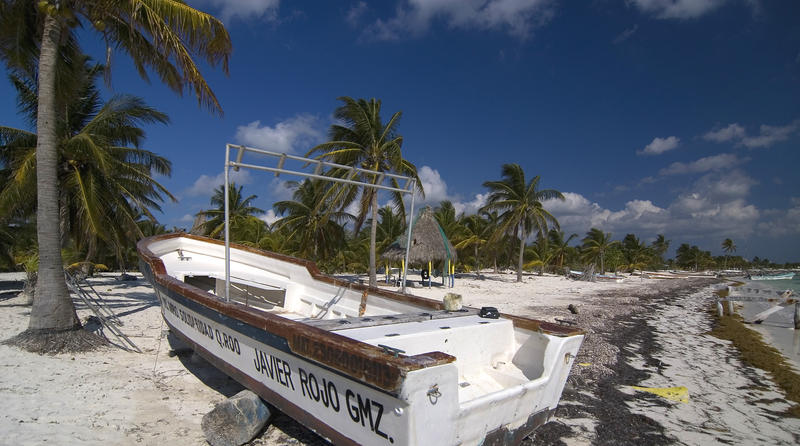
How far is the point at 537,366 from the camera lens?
3.39 m

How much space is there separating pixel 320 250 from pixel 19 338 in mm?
18091

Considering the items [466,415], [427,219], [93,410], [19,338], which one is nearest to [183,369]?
[93,410]

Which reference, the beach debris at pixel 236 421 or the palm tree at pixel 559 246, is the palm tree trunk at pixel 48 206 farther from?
the palm tree at pixel 559 246

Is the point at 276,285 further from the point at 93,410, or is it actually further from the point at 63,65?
the point at 63,65

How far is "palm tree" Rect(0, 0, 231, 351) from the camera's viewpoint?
548 centimetres

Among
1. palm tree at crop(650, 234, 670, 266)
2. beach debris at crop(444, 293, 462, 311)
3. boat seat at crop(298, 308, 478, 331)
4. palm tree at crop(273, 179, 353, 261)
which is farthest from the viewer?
palm tree at crop(650, 234, 670, 266)

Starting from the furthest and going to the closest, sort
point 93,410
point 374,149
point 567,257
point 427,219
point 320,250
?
point 567,257 → point 320,250 → point 427,219 → point 374,149 → point 93,410

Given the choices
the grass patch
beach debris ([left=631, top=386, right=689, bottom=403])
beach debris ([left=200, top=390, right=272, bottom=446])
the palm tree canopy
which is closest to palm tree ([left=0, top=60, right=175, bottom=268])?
beach debris ([left=200, top=390, right=272, bottom=446])

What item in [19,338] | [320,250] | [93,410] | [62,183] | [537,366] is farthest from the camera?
[320,250]

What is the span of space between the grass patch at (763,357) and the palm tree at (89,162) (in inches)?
467

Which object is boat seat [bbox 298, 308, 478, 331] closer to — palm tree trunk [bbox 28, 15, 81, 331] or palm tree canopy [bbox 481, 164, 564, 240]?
palm tree trunk [bbox 28, 15, 81, 331]

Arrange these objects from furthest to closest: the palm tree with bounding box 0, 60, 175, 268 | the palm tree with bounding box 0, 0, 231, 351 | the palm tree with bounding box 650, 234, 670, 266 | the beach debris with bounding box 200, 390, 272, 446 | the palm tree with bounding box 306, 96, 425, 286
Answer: the palm tree with bounding box 650, 234, 670, 266, the palm tree with bounding box 306, 96, 425, 286, the palm tree with bounding box 0, 60, 175, 268, the palm tree with bounding box 0, 0, 231, 351, the beach debris with bounding box 200, 390, 272, 446

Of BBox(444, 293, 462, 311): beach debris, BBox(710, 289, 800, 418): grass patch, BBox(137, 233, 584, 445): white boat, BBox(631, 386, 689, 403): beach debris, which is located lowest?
BBox(710, 289, 800, 418): grass patch

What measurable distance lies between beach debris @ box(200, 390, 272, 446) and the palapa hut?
587 inches
